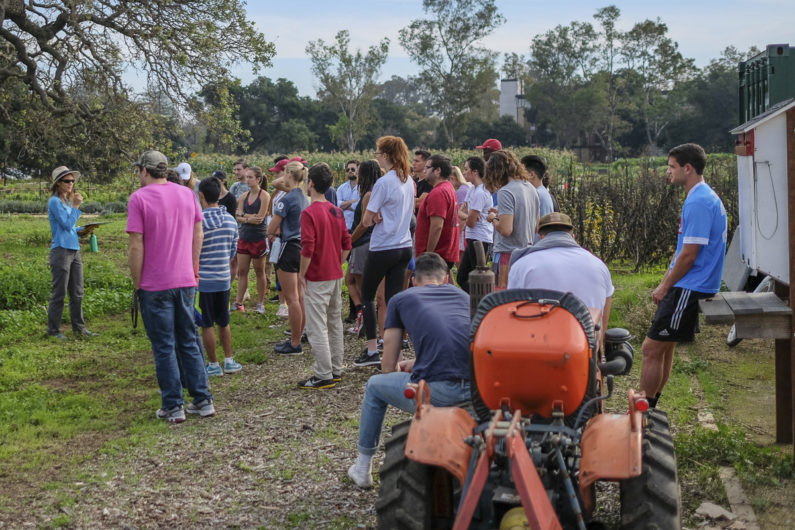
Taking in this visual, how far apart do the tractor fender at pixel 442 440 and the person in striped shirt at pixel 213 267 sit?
4.34m

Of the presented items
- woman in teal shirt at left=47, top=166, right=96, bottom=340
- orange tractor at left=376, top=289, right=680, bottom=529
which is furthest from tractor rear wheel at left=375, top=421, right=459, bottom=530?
woman in teal shirt at left=47, top=166, right=96, bottom=340

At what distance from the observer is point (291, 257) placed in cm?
883

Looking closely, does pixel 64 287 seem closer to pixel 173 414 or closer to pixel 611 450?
pixel 173 414

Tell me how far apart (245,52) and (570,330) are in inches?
528

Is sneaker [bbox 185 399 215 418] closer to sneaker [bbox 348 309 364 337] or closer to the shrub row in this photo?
sneaker [bbox 348 309 364 337]

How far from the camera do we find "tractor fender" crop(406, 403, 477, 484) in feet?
11.6

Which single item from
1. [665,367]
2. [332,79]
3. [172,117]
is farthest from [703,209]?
[332,79]

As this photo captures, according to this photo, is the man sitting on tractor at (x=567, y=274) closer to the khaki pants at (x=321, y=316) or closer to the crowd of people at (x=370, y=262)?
the crowd of people at (x=370, y=262)

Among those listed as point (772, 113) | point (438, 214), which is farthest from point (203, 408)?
point (772, 113)

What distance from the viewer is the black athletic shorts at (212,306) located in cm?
773

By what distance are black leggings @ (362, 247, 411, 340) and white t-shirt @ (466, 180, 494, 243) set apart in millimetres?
1400

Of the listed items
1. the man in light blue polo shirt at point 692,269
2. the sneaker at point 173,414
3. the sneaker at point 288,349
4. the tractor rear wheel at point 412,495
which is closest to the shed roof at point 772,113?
the man in light blue polo shirt at point 692,269

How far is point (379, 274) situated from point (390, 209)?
2.05 ft

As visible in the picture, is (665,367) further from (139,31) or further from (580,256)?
(139,31)
